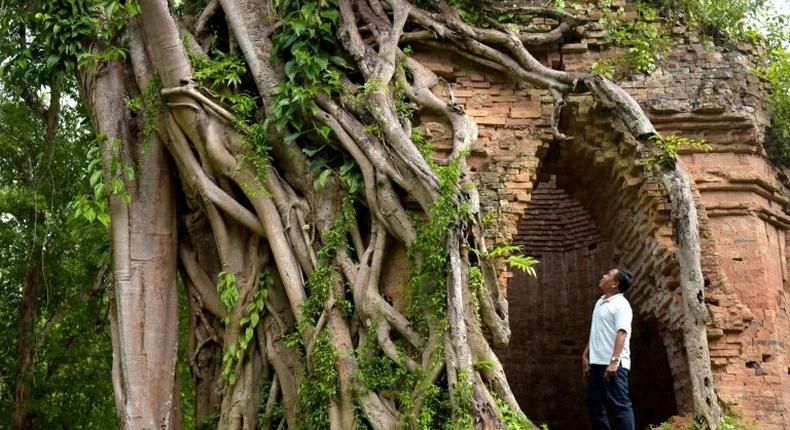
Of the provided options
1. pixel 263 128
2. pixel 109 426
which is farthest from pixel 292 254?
pixel 109 426

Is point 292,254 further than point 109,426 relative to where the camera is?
No

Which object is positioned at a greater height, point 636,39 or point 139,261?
point 636,39

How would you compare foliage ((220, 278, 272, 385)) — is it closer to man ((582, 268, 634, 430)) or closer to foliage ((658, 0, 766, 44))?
man ((582, 268, 634, 430))

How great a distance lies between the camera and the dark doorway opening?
909 centimetres

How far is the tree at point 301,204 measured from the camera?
15.8 feet

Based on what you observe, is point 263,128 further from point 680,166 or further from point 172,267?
point 680,166

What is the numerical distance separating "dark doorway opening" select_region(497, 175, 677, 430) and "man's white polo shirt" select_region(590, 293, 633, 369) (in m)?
3.56

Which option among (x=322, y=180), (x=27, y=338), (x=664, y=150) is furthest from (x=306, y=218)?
(x=27, y=338)

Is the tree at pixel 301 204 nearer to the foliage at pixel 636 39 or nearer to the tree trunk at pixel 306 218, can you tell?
the tree trunk at pixel 306 218

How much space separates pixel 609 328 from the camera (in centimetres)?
514

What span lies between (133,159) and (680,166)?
353 centimetres

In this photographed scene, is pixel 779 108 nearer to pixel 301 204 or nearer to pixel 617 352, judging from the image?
pixel 617 352

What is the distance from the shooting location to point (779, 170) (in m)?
6.56

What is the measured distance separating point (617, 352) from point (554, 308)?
15.3 ft
